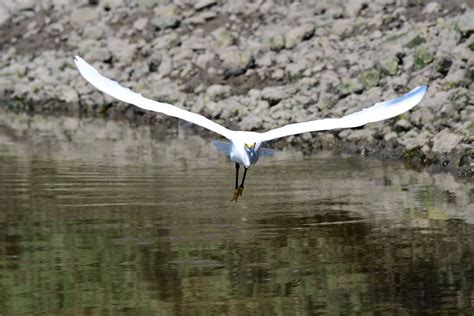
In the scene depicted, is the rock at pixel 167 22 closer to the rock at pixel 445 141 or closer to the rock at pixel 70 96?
the rock at pixel 70 96

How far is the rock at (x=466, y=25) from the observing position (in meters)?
21.8

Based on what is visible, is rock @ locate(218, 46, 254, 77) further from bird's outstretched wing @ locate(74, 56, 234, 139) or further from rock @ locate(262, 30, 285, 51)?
bird's outstretched wing @ locate(74, 56, 234, 139)

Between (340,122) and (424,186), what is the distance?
4836 millimetres

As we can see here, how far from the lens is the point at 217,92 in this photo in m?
24.8

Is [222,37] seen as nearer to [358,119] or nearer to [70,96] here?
[70,96]

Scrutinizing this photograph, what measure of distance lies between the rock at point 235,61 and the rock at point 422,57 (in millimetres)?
4255

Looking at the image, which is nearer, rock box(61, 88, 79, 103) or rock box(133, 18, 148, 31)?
rock box(61, 88, 79, 103)

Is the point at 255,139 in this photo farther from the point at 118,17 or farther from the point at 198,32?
the point at 118,17

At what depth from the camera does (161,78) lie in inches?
1062

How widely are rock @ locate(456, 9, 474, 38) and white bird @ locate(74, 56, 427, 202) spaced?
9.33m

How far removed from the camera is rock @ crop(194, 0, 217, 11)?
2933 cm

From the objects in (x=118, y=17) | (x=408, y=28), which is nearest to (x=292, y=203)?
(x=408, y=28)

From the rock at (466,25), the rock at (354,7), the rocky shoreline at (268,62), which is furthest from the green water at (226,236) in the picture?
the rock at (354,7)

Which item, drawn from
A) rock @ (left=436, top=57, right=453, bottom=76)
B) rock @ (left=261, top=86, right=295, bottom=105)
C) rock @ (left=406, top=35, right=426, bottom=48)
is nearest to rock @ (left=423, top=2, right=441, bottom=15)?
rock @ (left=406, top=35, right=426, bottom=48)
